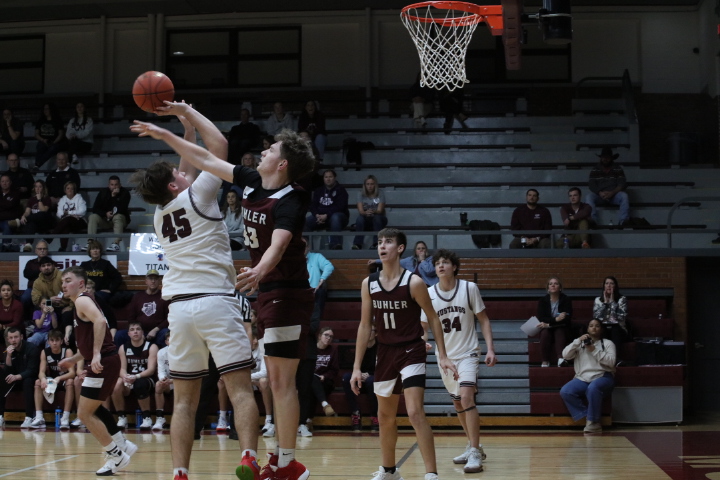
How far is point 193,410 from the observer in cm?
542

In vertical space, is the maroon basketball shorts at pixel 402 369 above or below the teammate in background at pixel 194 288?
below

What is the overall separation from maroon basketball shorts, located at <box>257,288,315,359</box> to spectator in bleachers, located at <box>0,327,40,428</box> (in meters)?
8.42

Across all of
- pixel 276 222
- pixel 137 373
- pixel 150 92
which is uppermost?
pixel 150 92

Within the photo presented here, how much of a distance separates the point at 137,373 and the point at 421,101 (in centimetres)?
814

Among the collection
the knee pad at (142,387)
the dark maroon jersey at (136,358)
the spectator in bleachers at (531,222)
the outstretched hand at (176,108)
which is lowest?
the knee pad at (142,387)

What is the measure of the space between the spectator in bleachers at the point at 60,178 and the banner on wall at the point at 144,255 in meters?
2.40

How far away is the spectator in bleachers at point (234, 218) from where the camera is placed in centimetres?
1436

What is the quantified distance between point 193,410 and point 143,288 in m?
9.56

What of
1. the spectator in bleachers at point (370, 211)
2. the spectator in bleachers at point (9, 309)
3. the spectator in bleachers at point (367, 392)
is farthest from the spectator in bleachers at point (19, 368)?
the spectator in bleachers at point (370, 211)

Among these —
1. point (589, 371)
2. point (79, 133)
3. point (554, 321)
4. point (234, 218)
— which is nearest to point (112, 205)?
point (234, 218)

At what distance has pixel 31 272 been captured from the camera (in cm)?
1455

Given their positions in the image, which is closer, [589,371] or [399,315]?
[399,315]

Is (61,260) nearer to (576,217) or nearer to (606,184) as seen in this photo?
(576,217)

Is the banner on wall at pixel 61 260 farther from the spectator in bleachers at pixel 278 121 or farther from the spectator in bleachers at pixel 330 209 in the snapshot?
the spectator in bleachers at pixel 278 121
